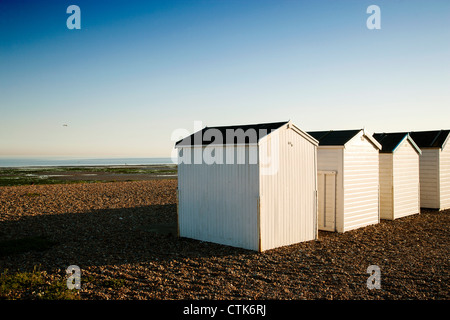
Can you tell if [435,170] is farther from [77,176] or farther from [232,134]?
[77,176]

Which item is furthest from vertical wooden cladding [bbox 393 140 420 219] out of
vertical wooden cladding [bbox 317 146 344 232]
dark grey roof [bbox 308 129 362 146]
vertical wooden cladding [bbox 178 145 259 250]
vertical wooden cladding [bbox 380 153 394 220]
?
vertical wooden cladding [bbox 178 145 259 250]

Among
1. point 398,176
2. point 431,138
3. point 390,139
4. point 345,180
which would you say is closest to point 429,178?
point 431,138

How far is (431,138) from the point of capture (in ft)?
66.0

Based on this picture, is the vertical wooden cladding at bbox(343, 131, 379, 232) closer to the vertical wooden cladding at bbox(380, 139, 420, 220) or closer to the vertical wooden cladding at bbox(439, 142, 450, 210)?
the vertical wooden cladding at bbox(380, 139, 420, 220)

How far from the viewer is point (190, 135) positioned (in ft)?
42.8

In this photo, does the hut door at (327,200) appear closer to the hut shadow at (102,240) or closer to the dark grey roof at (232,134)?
the dark grey roof at (232,134)

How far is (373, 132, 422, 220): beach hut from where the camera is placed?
16.8 m

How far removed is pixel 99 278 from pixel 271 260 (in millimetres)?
4249

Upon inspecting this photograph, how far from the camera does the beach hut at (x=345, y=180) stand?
14.0 meters

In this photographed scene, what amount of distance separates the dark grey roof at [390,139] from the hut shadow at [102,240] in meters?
9.63

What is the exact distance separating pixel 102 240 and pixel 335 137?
30.6 ft

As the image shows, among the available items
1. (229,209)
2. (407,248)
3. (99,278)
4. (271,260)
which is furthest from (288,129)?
(99,278)

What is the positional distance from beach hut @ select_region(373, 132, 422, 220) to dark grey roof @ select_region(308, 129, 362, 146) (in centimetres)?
298
